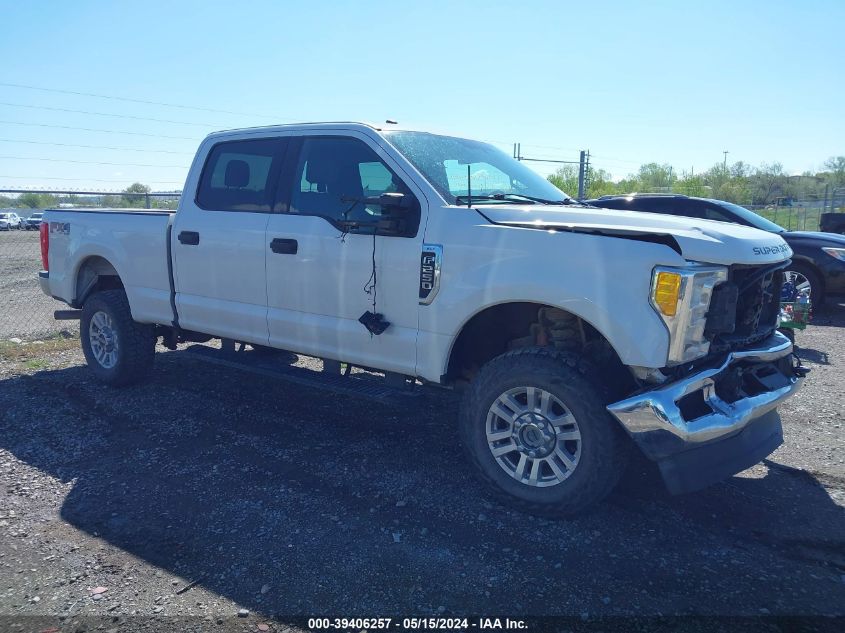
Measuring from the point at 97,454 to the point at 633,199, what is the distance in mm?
7468

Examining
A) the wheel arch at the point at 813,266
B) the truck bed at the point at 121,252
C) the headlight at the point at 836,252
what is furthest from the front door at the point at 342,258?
the headlight at the point at 836,252

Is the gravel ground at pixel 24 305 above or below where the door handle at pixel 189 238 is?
below

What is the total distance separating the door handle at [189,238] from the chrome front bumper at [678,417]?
3.55 m

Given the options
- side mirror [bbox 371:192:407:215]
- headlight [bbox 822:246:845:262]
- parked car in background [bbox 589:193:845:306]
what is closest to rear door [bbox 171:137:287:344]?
side mirror [bbox 371:192:407:215]

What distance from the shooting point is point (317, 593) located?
3184 mm

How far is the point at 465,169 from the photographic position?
480 centimetres

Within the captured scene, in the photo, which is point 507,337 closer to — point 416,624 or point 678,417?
point 678,417

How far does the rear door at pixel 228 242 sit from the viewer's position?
17.1ft

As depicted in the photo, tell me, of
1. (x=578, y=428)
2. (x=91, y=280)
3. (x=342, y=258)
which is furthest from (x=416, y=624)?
(x=91, y=280)

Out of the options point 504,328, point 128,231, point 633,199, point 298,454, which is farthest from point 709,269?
point 633,199

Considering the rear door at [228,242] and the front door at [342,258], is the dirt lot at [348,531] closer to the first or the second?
the front door at [342,258]

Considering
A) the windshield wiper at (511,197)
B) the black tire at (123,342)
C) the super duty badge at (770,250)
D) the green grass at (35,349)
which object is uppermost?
the windshield wiper at (511,197)

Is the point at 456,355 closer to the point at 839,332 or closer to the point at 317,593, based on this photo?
the point at 317,593

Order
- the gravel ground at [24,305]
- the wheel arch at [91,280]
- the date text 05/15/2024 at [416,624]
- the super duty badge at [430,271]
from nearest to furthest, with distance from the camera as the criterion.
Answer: the date text 05/15/2024 at [416,624]
the super duty badge at [430,271]
the wheel arch at [91,280]
the gravel ground at [24,305]
